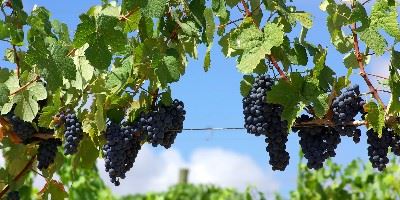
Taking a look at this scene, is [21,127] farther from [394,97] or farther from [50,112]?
[394,97]

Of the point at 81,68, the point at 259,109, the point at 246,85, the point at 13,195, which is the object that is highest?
the point at 81,68

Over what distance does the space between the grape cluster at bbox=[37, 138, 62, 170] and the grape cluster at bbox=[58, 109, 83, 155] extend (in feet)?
0.84

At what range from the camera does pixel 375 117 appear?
255 centimetres

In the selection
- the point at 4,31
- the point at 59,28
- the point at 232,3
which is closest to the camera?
the point at 232,3

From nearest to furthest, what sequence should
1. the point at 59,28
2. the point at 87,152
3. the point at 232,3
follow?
1. the point at 232,3
2. the point at 87,152
3. the point at 59,28

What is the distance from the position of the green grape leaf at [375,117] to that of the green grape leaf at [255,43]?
Result: 374 mm

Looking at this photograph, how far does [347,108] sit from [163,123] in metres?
0.66

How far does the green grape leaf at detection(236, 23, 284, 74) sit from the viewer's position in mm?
2490

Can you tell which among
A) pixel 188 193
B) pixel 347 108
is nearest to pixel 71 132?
pixel 347 108

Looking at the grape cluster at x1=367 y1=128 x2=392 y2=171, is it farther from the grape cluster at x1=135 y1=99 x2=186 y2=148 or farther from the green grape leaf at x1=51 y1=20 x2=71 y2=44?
the green grape leaf at x1=51 y1=20 x2=71 y2=44

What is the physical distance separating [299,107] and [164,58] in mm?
516

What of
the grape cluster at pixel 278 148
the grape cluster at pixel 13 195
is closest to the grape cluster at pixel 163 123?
the grape cluster at pixel 278 148

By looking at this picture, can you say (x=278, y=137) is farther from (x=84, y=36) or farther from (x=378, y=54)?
(x=84, y=36)

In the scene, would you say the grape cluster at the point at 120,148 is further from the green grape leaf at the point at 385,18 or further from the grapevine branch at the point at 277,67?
the green grape leaf at the point at 385,18
